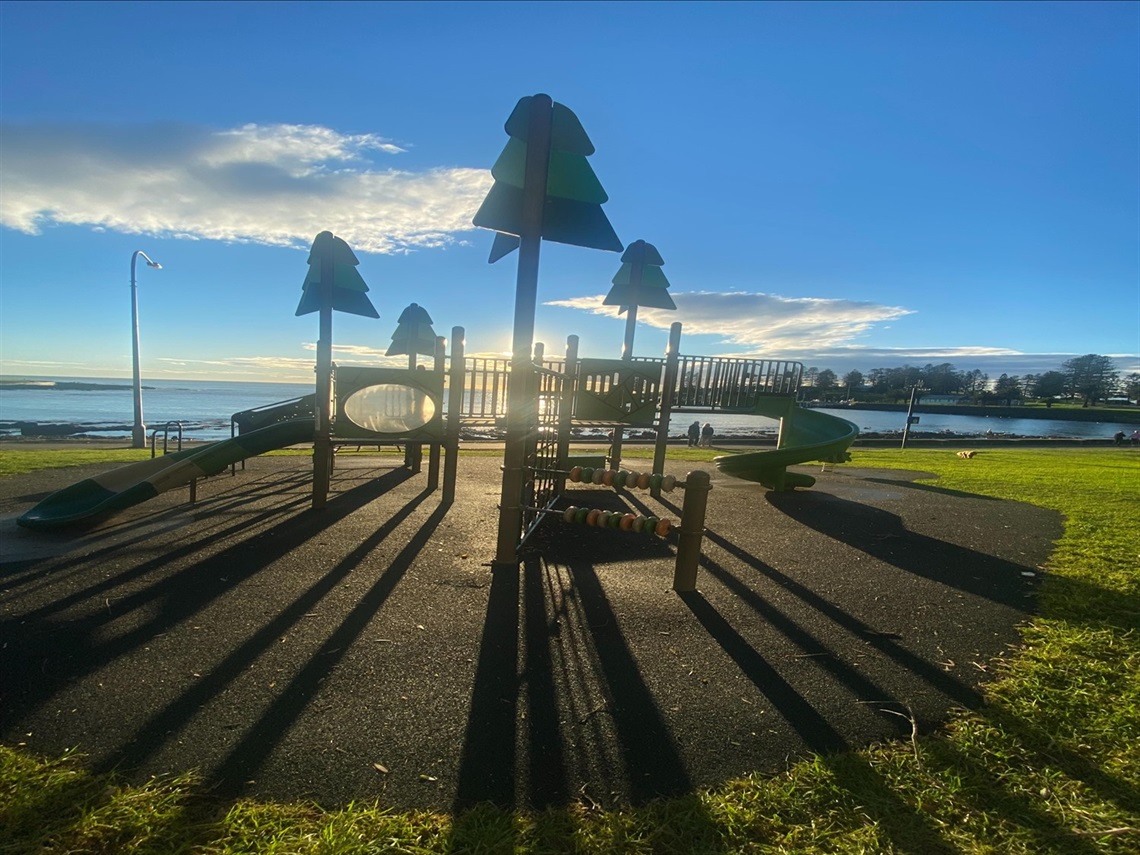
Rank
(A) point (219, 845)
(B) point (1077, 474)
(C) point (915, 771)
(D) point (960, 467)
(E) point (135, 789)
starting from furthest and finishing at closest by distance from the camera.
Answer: (D) point (960, 467) → (B) point (1077, 474) → (C) point (915, 771) → (E) point (135, 789) → (A) point (219, 845)

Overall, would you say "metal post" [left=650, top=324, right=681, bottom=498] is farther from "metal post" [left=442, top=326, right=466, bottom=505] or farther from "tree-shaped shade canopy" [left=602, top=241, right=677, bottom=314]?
"metal post" [left=442, top=326, right=466, bottom=505]

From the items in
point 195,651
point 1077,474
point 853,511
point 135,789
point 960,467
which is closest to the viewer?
point 135,789

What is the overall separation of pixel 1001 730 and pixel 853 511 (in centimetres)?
625

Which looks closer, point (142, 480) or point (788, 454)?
point (142, 480)

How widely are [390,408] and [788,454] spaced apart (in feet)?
22.9

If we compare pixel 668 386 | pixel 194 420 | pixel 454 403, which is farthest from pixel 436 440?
pixel 194 420

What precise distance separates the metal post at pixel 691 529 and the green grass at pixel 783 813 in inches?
86.0

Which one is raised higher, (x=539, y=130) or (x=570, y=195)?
(x=539, y=130)

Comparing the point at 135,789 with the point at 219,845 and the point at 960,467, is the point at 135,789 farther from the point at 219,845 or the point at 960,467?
the point at 960,467

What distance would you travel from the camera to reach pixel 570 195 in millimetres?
5320

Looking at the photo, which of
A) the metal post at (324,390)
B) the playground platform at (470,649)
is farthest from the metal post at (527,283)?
the metal post at (324,390)

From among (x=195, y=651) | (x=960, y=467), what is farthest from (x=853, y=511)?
(x=960, y=467)

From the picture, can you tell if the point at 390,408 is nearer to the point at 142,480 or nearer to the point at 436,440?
the point at 436,440

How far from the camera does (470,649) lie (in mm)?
3723
